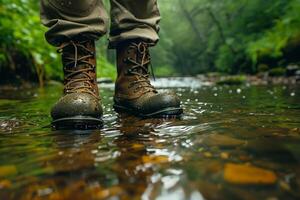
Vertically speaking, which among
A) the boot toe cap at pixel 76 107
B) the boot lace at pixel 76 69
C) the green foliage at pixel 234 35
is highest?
the green foliage at pixel 234 35

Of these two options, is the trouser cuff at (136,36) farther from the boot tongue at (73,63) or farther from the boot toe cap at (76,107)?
the boot toe cap at (76,107)

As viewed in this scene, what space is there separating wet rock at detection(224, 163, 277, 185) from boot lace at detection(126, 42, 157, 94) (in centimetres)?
100

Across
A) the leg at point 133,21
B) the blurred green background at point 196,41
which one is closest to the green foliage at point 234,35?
the blurred green background at point 196,41

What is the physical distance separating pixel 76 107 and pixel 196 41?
110ft

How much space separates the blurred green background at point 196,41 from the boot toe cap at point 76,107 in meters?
3.20

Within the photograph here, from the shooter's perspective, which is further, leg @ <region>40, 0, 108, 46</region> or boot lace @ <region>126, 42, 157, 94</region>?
boot lace @ <region>126, 42, 157, 94</region>

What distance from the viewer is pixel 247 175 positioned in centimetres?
67

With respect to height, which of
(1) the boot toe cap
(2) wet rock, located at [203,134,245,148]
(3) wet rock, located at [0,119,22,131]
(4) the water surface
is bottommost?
(3) wet rock, located at [0,119,22,131]

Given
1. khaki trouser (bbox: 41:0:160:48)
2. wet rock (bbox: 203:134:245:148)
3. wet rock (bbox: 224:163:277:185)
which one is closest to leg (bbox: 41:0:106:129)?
khaki trouser (bbox: 41:0:160:48)

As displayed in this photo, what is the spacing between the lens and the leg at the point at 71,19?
155 centimetres

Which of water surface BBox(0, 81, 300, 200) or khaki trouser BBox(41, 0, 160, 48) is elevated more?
khaki trouser BBox(41, 0, 160, 48)

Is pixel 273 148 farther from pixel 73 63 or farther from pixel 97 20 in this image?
pixel 97 20

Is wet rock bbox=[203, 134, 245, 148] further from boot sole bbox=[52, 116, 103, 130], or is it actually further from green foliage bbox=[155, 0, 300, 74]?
green foliage bbox=[155, 0, 300, 74]

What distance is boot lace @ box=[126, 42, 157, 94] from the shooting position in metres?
1.69
